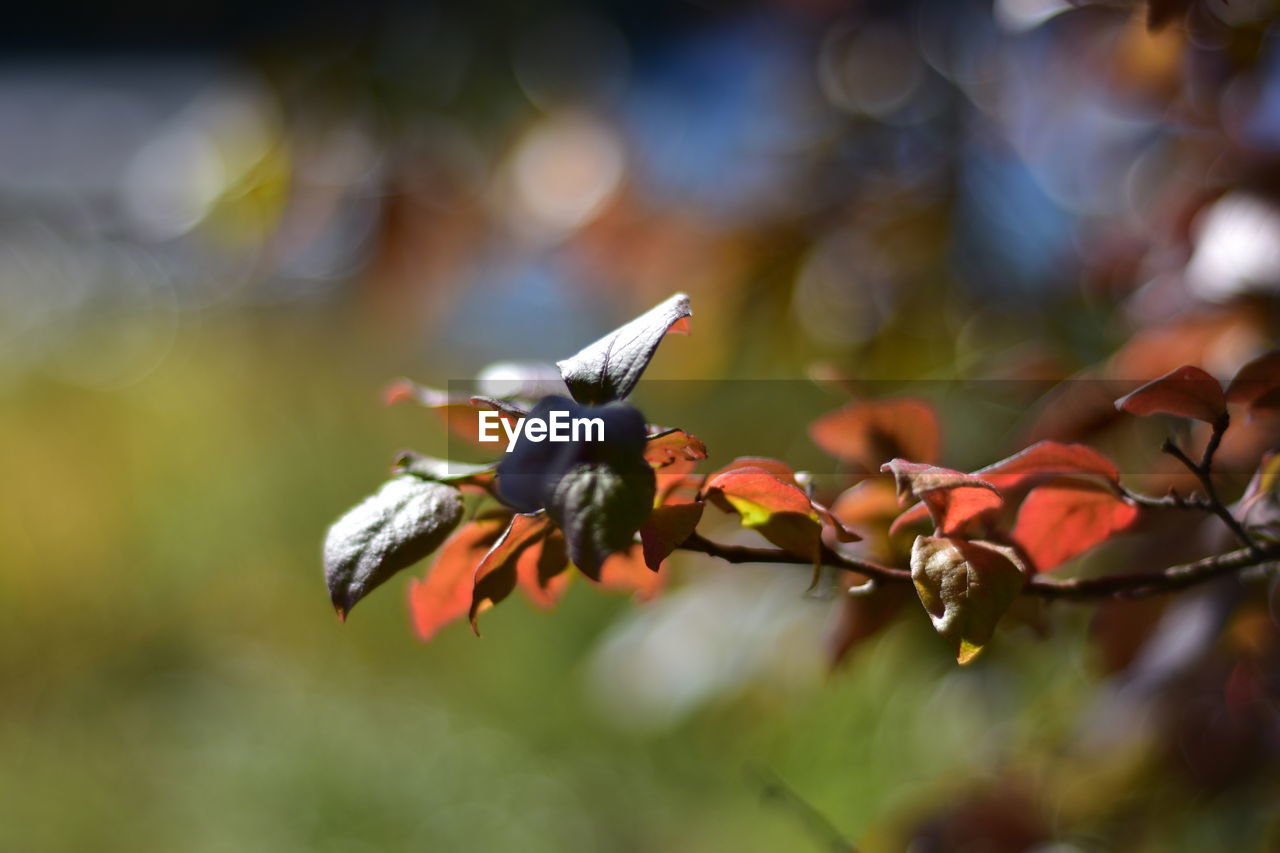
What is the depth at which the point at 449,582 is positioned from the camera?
1.12ft

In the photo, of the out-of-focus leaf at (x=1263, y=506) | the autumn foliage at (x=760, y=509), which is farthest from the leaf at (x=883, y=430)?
the out-of-focus leaf at (x=1263, y=506)

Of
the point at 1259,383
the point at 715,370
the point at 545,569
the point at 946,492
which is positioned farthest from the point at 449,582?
the point at 715,370

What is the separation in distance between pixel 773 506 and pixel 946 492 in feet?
0.16

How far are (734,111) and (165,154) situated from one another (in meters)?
1.29

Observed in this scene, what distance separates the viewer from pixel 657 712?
0.81 m

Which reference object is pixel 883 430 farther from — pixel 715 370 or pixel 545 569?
pixel 715 370

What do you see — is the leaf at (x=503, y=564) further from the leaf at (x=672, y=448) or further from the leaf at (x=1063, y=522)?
the leaf at (x=1063, y=522)

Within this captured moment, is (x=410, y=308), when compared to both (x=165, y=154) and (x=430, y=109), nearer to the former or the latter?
(x=430, y=109)

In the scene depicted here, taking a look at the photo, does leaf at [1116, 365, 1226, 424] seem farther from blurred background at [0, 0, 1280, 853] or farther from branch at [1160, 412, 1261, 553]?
blurred background at [0, 0, 1280, 853]

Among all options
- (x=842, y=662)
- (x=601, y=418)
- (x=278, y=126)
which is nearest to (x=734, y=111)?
(x=278, y=126)

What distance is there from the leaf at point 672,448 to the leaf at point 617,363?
1.0 inches

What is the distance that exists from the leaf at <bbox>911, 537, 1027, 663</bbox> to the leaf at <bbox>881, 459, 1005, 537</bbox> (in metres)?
0.01

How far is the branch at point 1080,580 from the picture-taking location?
30 centimetres

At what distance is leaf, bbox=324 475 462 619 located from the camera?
0.26m
